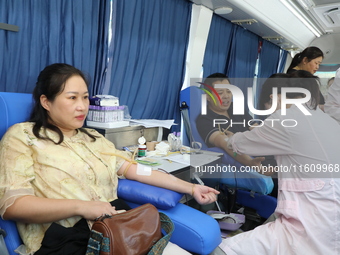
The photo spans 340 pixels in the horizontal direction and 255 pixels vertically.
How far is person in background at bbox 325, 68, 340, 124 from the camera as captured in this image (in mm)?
1965

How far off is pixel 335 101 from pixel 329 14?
100 inches

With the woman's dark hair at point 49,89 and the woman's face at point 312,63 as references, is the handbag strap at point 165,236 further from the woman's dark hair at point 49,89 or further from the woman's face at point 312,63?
the woman's face at point 312,63

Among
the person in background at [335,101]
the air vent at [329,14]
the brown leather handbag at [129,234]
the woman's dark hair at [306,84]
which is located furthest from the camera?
the air vent at [329,14]

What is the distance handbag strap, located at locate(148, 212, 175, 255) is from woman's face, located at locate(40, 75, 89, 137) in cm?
58

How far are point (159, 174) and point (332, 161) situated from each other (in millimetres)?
803

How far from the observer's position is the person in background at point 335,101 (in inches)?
77.4

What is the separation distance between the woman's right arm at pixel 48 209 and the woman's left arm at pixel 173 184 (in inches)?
12.0

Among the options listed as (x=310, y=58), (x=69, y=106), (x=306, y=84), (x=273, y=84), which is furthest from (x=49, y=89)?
(x=310, y=58)

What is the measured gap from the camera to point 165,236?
94 cm

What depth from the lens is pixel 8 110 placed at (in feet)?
3.73

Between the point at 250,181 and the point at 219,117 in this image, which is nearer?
the point at 250,181

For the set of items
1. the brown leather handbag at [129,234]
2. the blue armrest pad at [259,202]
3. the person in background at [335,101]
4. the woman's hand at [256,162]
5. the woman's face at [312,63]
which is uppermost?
the woman's face at [312,63]

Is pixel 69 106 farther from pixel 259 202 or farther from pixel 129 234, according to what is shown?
pixel 259 202

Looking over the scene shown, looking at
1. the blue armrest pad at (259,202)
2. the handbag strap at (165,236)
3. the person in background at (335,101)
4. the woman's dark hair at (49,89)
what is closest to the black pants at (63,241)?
the handbag strap at (165,236)
